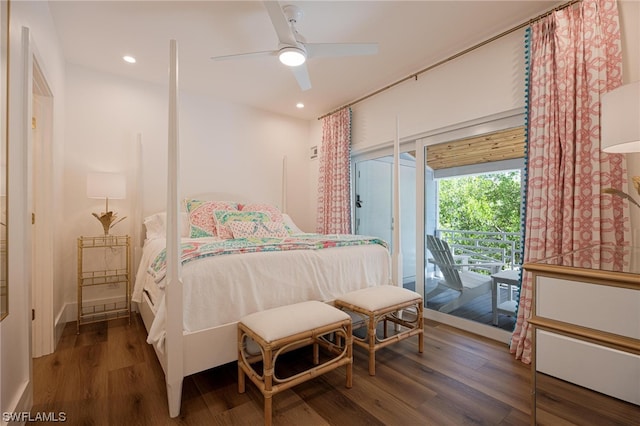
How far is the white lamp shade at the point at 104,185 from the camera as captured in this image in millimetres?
2512

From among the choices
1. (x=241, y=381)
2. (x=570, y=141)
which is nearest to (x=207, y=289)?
(x=241, y=381)

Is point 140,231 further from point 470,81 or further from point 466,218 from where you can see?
point 470,81

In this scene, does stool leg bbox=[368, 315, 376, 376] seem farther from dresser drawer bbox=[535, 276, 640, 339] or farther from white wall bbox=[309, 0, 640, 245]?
white wall bbox=[309, 0, 640, 245]

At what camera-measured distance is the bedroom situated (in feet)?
7.14

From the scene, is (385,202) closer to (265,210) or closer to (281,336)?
(265,210)

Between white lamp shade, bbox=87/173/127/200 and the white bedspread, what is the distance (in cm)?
70

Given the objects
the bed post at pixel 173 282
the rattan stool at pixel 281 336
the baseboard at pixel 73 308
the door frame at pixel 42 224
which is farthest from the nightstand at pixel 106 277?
the rattan stool at pixel 281 336

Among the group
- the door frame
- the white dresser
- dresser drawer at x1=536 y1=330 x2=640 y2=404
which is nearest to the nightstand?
the door frame

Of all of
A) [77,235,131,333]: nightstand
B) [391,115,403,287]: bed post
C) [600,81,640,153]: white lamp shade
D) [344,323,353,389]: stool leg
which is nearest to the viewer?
[600,81,640,153]: white lamp shade

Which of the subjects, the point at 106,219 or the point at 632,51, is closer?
the point at 632,51

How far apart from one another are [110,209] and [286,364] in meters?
2.37

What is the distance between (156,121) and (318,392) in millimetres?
3119

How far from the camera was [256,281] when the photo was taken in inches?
67.0

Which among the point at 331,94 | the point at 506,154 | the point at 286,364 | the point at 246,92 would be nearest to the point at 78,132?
the point at 246,92
